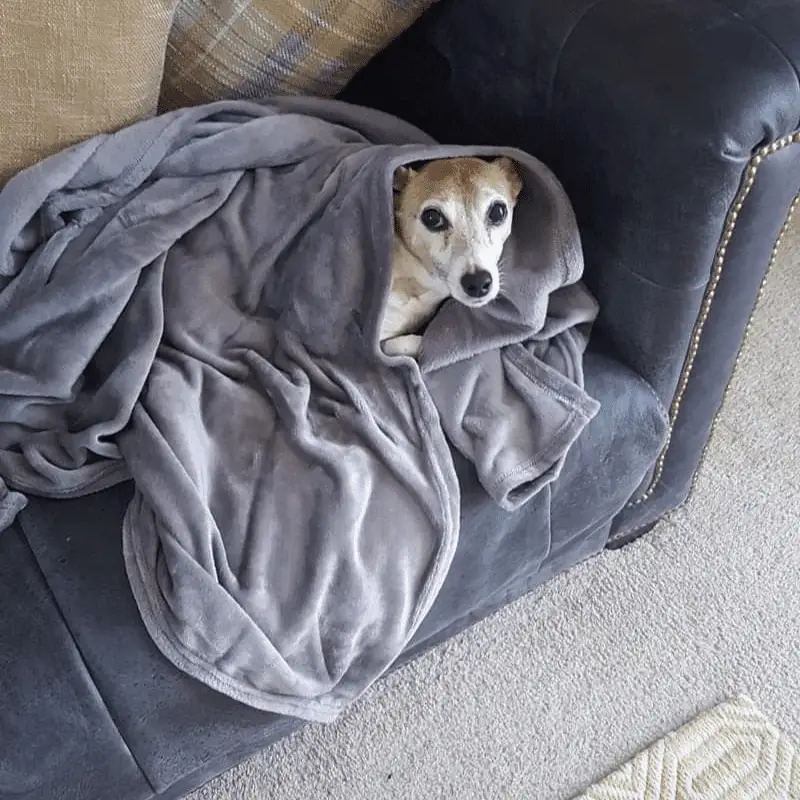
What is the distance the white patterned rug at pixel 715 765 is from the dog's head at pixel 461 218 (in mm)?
633

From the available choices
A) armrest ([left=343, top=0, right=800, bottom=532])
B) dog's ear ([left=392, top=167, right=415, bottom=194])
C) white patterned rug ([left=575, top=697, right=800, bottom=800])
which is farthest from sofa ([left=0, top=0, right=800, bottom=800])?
white patterned rug ([left=575, top=697, right=800, bottom=800])

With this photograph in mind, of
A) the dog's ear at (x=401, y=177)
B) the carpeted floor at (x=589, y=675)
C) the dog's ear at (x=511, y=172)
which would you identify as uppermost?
the dog's ear at (x=511, y=172)

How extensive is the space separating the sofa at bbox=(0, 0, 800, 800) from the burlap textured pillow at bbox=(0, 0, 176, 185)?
1.17ft

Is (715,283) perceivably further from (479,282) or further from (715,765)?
(715,765)

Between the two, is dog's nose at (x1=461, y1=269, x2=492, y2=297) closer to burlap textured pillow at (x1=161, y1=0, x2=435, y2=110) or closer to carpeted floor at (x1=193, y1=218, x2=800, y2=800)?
burlap textured pillow at (x1=161, y1=0, x2=435, y2=110)

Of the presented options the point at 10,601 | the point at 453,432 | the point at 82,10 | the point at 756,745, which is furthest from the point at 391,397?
the point at 756,745

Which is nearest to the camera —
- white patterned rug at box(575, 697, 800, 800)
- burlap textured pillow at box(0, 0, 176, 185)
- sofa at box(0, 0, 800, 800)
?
sofa at box(0, 0, 800, 800)

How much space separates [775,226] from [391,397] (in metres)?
0.48

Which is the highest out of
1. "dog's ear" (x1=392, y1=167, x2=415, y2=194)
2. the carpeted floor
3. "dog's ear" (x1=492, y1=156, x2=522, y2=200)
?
"dog's ear" (x1=492, y1=156, x2=522, y2=200)

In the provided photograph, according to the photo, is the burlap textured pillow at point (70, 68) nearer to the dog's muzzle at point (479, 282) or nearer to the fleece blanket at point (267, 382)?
the fleece blanket at point (267, 382)

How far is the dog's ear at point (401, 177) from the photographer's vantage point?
44.6 inches

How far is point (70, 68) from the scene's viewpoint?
1101 mm

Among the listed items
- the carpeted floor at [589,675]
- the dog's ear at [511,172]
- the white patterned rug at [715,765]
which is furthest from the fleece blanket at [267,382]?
the white patterned rug at [715,765]

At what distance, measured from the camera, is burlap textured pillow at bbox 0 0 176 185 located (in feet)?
3.50
